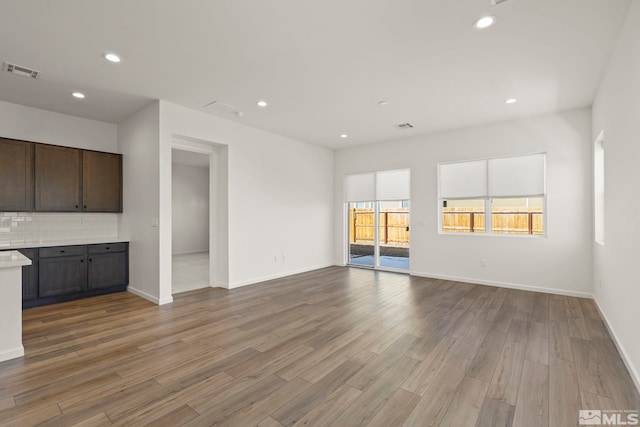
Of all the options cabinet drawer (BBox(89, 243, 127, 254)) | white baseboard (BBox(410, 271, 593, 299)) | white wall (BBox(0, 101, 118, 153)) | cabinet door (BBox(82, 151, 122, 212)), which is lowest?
white baseboard (BBox(410, 271, 593, 299))

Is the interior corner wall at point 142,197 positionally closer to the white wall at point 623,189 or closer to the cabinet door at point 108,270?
the cabinet door at point 108,270

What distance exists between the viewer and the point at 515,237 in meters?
5.12

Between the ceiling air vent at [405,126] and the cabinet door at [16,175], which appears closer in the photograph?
the cabinet door at [16,175]

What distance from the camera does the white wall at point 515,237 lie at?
4605 millimetres

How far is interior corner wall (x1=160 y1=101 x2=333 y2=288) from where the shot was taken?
4688 millimetres

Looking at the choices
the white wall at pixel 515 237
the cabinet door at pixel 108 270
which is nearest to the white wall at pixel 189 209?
the cabinet door at pixel 108 270

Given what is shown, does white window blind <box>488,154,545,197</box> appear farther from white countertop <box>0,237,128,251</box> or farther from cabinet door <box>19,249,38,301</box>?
cabinet door <box>19,249,38,301</box>

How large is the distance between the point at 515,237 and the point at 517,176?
1.09 m

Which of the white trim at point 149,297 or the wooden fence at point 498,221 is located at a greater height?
the wooden fence at point 498,221

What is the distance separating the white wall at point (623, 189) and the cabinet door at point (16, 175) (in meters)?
7.02

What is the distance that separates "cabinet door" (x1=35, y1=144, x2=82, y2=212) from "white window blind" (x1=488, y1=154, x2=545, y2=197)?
7189mm

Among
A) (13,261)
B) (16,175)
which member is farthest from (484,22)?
(16,175)

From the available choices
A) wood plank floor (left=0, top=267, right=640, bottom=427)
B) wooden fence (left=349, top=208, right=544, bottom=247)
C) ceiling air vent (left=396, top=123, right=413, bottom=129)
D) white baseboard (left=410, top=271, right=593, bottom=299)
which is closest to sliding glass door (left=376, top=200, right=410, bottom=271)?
wooden fence (left=349, top=208, right=544, bottom=247)

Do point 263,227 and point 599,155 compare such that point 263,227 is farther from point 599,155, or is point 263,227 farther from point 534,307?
point 599,155
